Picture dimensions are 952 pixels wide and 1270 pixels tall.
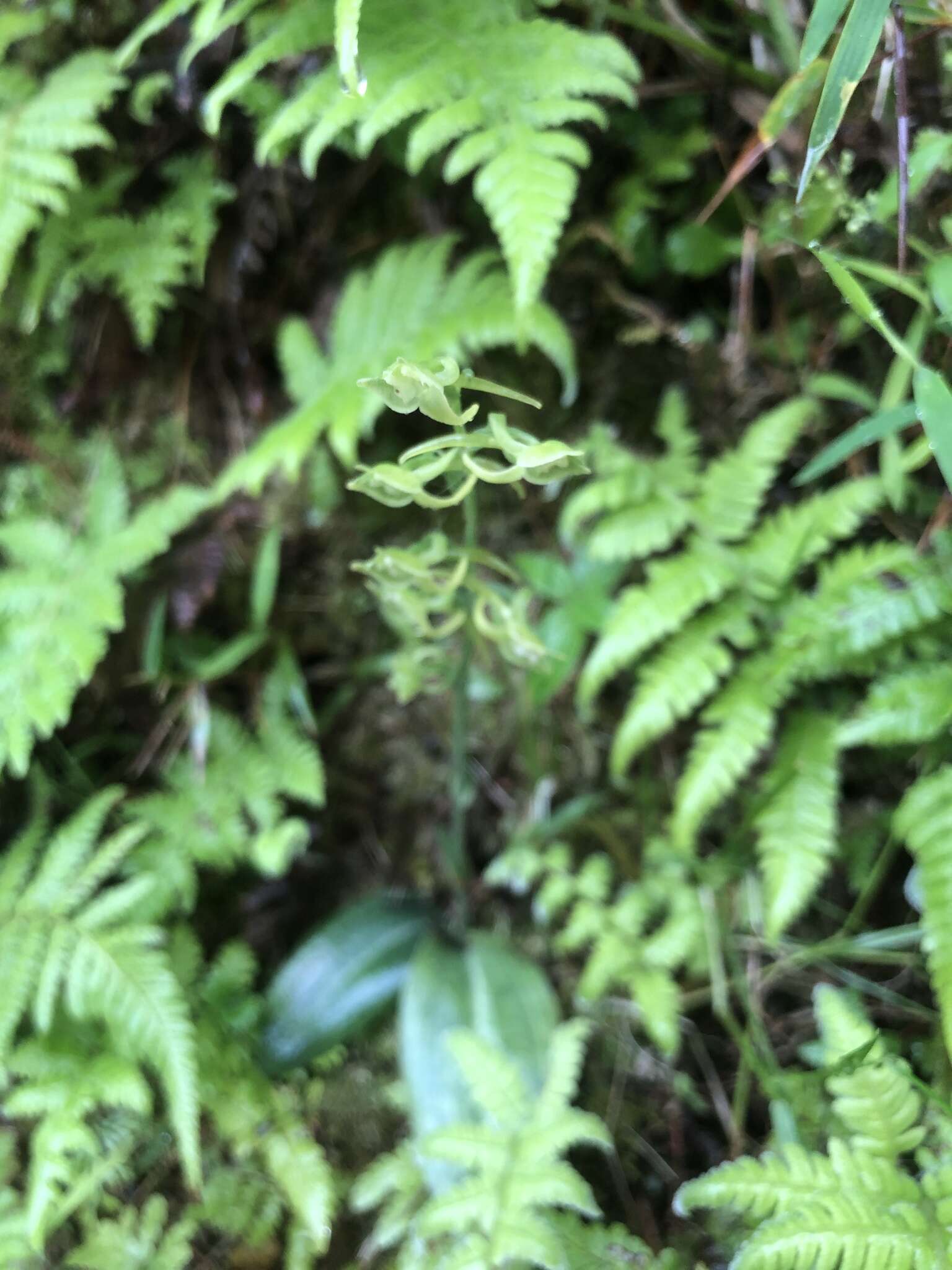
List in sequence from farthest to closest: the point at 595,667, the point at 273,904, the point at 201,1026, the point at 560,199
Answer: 1. the point at 273,904
2. the point at 201,1026
3. the point at 595,667
4. the point at 560,199

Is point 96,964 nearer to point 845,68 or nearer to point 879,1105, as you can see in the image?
point 879,1105

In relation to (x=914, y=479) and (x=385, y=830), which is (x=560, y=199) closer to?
(x=914, y=479)

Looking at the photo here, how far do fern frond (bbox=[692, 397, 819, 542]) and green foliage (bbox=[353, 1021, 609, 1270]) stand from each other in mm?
884

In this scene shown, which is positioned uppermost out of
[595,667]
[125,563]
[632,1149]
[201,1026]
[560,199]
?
[560,199]

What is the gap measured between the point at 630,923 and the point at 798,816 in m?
0.37

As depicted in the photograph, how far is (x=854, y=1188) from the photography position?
0.94 meters

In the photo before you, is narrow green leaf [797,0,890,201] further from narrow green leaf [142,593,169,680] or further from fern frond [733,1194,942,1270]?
narrow green leaf [142,593,169,680]

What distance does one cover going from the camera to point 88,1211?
55.9 inches

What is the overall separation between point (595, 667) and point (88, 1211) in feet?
4.25

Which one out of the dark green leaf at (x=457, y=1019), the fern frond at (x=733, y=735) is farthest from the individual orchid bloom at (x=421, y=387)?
the dark green leaf at (x=457, y=1019)

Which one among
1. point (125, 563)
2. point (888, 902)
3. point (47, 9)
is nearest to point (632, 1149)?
point (888, 902)

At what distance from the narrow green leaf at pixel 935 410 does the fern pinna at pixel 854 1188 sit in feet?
2.31

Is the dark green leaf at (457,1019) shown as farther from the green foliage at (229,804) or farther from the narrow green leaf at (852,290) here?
the narrow green leaf at (852,290)

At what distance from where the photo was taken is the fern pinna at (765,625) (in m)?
1.23
